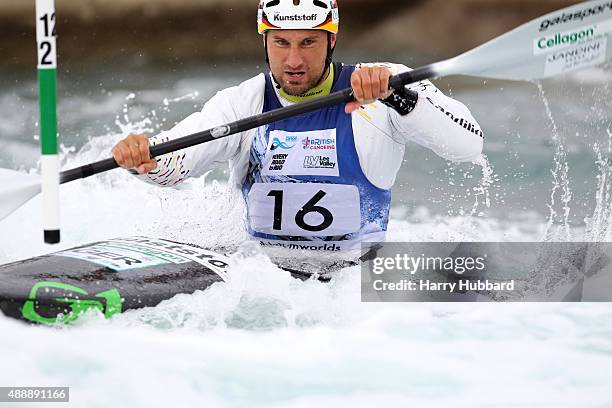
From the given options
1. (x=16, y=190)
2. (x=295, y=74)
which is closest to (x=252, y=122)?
(x=295, y=74)

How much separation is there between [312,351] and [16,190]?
1.04 metres

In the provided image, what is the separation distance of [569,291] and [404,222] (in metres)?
1.88

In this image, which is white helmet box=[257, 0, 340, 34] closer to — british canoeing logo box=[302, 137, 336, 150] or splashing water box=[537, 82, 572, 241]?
british canoeing logo box=[302, 137, 336, 150]

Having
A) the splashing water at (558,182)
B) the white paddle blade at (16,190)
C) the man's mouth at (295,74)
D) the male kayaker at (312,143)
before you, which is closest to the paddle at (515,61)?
the white paddle blade at (16,190)

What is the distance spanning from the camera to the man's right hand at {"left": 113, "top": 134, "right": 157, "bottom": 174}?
2.75 m

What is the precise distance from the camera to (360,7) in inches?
225

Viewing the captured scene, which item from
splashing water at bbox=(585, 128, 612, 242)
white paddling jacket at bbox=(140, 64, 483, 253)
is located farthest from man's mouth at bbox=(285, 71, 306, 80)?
splashing water at bbox=(585, 128, 612, 242)

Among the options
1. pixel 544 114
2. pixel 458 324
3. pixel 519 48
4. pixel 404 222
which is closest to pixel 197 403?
pixel 458 324

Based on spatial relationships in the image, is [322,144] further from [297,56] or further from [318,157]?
[297,56]

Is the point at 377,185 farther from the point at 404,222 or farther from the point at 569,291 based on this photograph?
the point at 404,222

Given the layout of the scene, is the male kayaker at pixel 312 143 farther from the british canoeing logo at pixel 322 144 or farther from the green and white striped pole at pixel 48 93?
the green and white striped pole at pixel 48 93

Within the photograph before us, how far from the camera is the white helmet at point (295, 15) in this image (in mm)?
2980

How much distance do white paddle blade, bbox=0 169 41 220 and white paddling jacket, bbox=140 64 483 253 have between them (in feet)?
1.31

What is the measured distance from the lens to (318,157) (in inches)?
121
